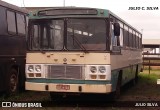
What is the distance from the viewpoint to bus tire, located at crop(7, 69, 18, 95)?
15.6 meters

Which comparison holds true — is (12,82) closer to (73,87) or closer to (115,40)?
(73,87)

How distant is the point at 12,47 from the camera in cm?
1584

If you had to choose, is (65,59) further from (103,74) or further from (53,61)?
(103,74)

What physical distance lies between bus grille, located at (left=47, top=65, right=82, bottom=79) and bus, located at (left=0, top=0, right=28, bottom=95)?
2.39 metres

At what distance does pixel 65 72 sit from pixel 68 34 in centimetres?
112

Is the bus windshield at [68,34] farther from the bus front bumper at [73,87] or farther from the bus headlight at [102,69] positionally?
the bus front bumper at [73,87]

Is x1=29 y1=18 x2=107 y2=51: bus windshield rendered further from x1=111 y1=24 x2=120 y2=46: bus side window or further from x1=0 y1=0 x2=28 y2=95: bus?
x1=0 y1=0 x2=28 y2=95: bus

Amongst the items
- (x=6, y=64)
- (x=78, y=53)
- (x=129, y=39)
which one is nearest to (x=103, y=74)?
(x=78, y=53)

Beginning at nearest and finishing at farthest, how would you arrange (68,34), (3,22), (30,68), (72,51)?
(72,51), (68,34), (30,68), (3,22)

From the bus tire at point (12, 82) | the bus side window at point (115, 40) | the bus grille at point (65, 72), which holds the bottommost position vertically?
the bus tire at point (12, 82)

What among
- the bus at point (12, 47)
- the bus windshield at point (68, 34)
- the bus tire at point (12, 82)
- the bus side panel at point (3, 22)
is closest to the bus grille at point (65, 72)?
the bus windshield at point (68, 34)

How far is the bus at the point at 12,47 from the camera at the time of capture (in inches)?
591

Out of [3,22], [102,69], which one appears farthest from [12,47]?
[102,69]

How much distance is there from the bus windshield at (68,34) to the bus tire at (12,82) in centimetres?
254
